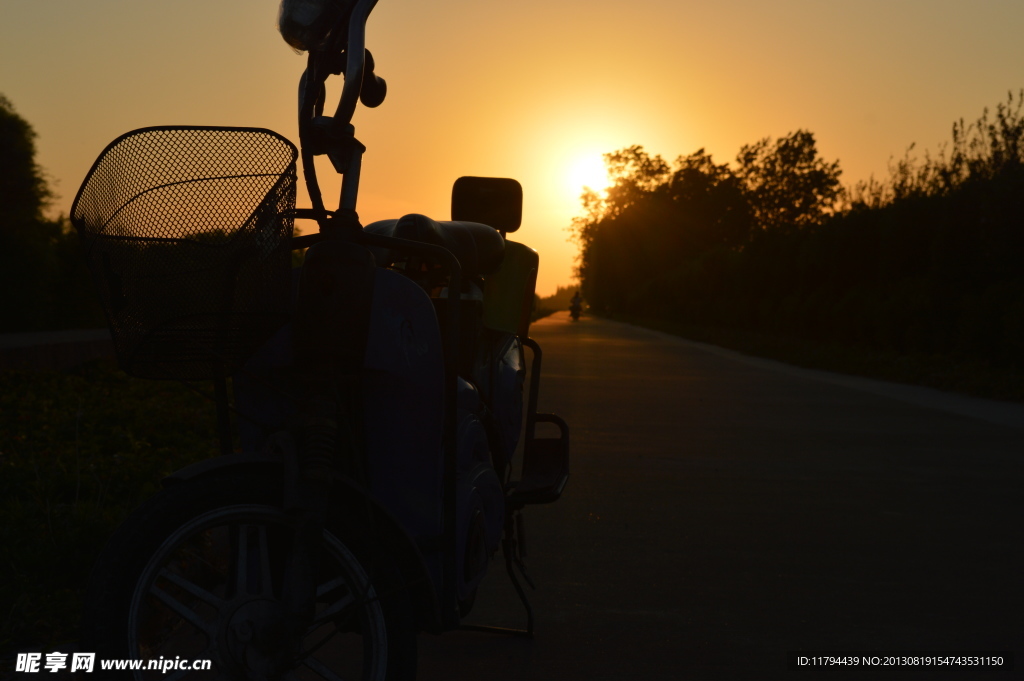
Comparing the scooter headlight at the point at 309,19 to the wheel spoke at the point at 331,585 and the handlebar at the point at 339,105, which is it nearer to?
the handlebar at the point at 339,105

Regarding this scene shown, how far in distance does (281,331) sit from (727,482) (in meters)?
5.26

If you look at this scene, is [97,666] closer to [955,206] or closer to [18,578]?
[18,578]

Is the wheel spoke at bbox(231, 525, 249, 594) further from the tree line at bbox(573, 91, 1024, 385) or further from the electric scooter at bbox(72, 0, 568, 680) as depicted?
the tree line at bbox(573, 91, 1024, 385)

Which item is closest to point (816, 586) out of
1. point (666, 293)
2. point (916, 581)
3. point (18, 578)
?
point (916, 581)

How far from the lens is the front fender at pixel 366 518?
96.7 inches

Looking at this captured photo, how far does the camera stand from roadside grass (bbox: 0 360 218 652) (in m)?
3.97

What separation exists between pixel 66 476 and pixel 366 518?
3.85 metres

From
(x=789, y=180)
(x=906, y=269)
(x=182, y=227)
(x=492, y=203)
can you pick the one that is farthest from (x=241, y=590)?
(x=789, y=180)

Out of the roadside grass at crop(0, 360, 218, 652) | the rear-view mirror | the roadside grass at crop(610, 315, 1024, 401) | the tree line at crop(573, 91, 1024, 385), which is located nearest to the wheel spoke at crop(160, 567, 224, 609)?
the roadside grass at crop(0, 360, 218, 652)

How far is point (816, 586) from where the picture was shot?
15.9 feet

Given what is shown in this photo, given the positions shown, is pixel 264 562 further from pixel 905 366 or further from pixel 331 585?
pixel 905 366

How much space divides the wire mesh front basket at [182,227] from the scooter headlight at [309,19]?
416 millimetres

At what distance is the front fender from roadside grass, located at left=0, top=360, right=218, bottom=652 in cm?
160

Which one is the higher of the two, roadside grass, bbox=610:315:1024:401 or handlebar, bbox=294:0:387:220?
handlebar, bbox=294:0:387:220
